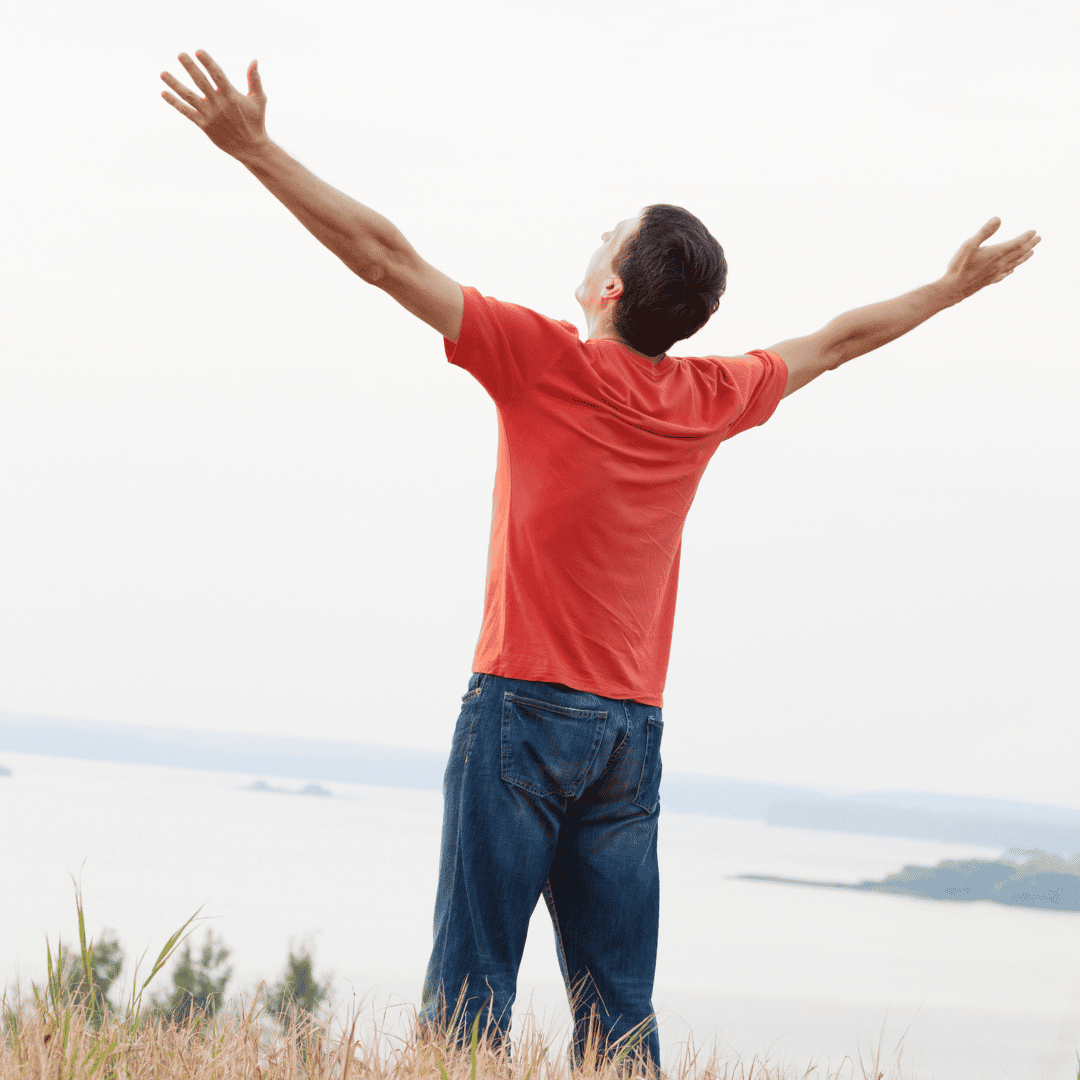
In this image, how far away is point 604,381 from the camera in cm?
240

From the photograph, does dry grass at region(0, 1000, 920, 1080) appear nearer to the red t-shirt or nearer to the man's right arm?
the red t-shirt

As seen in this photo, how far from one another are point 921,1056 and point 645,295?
76.6 inches

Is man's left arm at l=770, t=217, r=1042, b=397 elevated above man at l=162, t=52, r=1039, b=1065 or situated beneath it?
elevated above

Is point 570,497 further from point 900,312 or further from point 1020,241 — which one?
point 1020,241

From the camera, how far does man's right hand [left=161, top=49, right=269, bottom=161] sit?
213 centimetres

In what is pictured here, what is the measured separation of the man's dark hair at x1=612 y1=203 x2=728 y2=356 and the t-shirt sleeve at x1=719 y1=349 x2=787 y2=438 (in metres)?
0.21

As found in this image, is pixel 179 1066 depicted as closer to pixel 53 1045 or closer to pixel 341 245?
pixel 53 1045

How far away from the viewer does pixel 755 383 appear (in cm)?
277

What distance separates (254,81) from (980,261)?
2.15 m

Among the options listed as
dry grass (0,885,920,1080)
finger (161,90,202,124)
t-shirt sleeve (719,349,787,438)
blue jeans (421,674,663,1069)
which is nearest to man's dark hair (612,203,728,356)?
t-shirt sleeve (719,349,787,438)

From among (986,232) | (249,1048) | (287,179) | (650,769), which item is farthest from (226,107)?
(986,232)

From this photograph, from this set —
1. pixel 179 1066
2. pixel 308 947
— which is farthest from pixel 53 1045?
pixel 308 947

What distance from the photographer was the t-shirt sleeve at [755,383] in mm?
2703

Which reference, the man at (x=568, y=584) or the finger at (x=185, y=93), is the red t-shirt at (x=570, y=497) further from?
the finger at (x=185, y=93)
